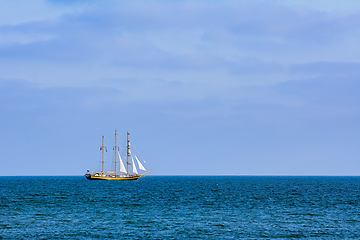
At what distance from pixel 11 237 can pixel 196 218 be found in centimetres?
2285

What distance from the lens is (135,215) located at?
197 feet

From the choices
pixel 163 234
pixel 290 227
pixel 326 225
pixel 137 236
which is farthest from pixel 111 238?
pixel 326 225

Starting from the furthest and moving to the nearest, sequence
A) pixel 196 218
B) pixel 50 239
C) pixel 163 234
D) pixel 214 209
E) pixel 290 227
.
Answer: pixel 214 209 < pixel 196 218 < pixel 290 227 < pixel 163 234 < pixel 50 239

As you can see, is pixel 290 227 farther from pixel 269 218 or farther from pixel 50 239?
pixel 50 239

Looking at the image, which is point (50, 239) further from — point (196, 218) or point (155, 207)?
point (155, 207)

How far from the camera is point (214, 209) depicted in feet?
223

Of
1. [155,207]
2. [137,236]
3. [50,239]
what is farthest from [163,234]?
[155,207]

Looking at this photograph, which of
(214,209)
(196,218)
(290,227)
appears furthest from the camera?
(214,209)

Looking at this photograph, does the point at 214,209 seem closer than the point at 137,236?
No

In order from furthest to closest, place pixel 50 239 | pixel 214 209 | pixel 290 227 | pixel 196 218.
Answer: pixel 214 209
pixel 196 218
pixel 290 227
pixel 50 239

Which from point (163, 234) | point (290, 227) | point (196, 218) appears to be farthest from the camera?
point (196, 218)

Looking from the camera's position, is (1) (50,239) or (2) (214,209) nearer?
(1) (50,239)

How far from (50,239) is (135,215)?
1809 cm

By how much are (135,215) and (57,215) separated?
10.3 m
